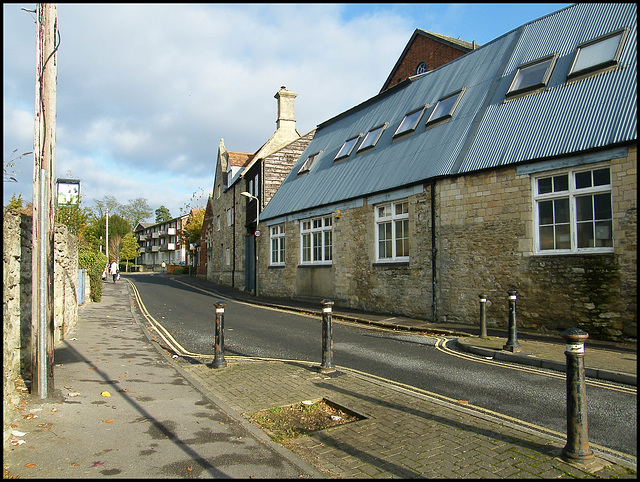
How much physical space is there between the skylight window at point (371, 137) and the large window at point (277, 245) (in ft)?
21.3

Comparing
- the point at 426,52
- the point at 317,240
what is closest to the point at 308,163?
the point at 317,240

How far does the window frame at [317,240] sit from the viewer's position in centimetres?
1905

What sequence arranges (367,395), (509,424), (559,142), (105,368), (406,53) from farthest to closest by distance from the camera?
(406,53) < (559,142) < (105,368) < (367,395) < (509,424)

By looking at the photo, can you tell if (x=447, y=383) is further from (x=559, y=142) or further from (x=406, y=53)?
(x=406, y=53)

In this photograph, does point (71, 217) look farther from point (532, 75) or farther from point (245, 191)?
point (532, 75)

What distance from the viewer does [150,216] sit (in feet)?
306

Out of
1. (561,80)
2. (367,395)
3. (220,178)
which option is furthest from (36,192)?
(220,178)

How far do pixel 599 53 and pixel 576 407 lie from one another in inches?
413

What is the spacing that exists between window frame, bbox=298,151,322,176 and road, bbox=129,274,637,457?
10.2m

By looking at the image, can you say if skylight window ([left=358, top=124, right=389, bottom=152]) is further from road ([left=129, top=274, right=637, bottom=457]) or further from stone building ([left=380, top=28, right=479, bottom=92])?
stone building ([left=380, top=28, right=479, bottom=92])

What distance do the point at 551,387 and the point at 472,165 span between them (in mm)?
7382

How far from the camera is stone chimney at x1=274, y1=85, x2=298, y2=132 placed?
3050 cm

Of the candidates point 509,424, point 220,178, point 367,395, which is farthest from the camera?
point 220,178

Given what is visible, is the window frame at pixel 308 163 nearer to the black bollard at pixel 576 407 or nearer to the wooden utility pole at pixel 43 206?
the wooden utility pole at pixel 43 206
